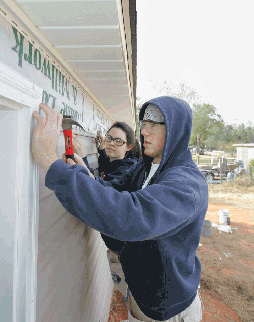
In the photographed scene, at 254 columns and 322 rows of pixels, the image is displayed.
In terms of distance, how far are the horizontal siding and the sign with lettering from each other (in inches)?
16.5

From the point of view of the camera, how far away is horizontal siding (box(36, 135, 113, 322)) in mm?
1396

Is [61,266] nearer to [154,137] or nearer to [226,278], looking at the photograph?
[154,137]

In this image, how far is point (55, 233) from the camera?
1.62m

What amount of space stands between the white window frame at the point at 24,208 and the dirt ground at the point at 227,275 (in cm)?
299

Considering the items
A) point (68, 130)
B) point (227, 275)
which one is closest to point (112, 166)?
point (68, 130)

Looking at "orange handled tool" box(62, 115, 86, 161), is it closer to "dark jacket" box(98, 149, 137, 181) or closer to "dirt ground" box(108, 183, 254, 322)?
"dark jacket" box(98, 149, 137, 181)

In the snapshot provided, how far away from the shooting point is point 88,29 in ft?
4.55

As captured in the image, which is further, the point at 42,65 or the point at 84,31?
the point at 42,65

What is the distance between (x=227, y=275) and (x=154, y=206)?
5.31m

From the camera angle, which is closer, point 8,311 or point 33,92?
point 8,311

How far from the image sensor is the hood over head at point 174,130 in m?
1.56

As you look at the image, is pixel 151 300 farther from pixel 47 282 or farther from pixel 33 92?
pixel 33 92

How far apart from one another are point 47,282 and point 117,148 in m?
1.83

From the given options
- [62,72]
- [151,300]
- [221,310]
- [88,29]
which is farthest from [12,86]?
[221,310]
